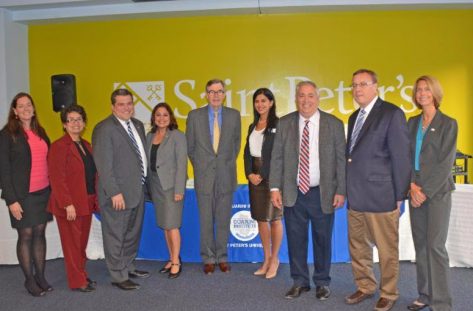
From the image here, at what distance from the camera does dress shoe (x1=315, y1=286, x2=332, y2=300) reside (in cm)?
334

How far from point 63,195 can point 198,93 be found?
324cm

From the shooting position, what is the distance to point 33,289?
3.57 m

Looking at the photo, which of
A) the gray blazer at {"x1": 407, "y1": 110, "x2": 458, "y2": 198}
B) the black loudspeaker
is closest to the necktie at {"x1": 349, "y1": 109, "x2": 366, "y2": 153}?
the gray blazer at {"x1": 407, "y1": 110, "x2": 458, "y2": 198}

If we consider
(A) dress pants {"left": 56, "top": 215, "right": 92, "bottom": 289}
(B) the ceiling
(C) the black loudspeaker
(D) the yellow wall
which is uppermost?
(B) the ceiling

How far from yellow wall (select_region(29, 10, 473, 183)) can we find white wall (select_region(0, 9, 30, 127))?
0.51ft

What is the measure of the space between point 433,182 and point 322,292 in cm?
120

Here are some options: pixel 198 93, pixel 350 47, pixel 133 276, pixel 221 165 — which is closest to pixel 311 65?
pixel 350 47

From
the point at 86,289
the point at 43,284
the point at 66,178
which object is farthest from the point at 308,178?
the point at 43,284

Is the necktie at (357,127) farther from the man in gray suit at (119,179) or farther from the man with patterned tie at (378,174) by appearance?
the man in gray suit at (119,179)

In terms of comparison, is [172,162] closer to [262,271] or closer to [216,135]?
[216,135]

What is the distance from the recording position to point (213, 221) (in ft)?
13.5

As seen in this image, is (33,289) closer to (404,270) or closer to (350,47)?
(404,270)

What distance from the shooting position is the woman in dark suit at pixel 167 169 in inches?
151

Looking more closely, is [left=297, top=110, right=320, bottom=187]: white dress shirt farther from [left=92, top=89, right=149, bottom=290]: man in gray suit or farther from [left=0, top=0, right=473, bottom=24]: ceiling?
[left=0, top=0, right=473, bottom=24]: ceiling
